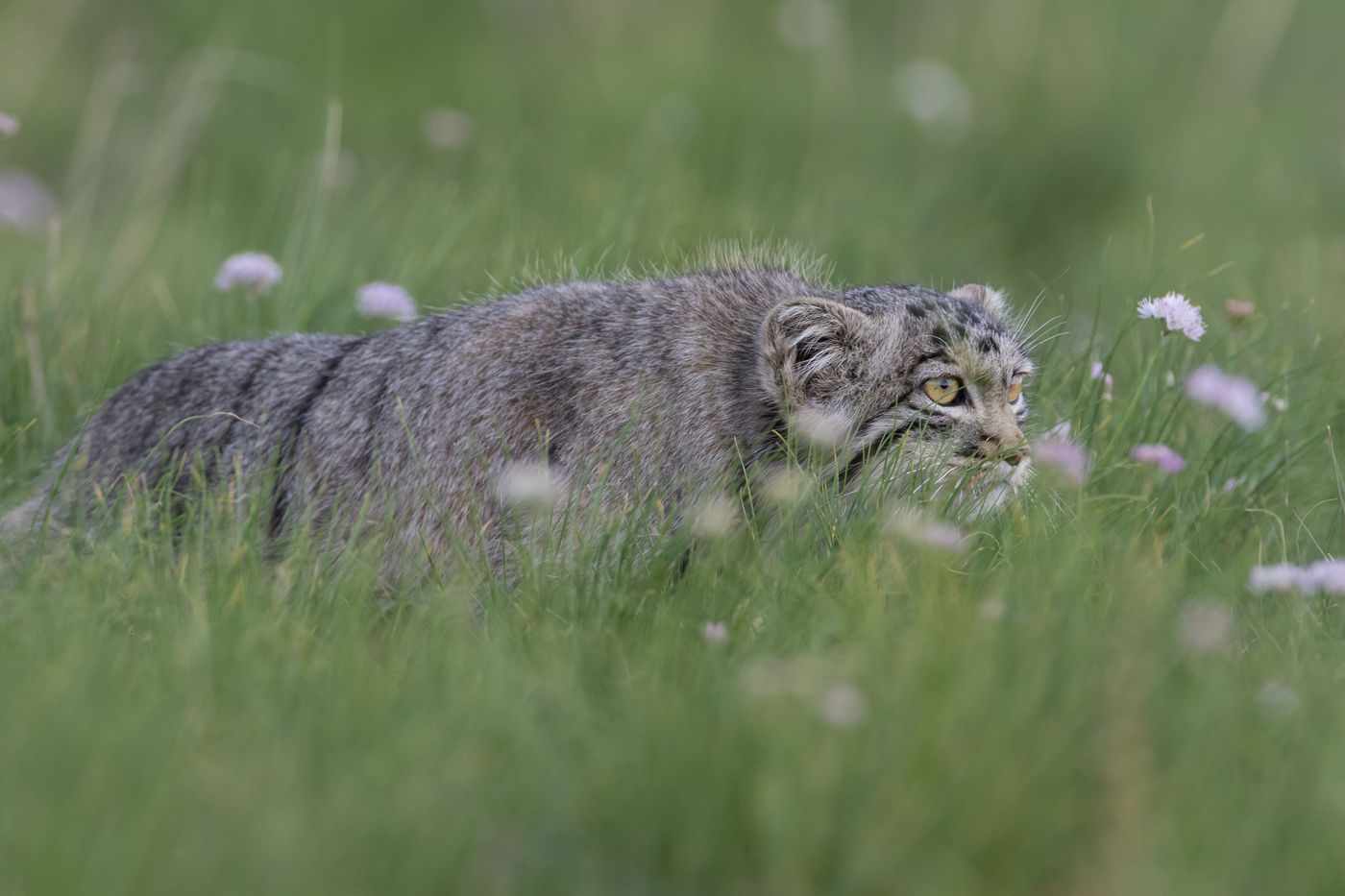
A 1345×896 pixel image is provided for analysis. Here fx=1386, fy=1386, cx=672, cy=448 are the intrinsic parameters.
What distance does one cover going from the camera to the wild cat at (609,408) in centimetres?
414

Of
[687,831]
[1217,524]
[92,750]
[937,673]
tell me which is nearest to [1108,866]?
[937,673]

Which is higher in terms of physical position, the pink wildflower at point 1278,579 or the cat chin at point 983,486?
the pink wildflower at point 1278,579

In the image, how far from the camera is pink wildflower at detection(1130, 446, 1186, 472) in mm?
3930

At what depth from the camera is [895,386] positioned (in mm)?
4270

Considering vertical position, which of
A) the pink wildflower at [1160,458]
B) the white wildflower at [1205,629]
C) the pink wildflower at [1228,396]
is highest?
the pink wildflower at [1228,396]

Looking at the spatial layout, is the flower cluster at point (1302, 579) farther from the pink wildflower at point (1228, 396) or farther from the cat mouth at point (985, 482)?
the cat mouth at point (985, 482)

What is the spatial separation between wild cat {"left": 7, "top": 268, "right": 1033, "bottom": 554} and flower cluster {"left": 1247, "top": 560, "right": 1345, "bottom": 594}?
87 centimetres

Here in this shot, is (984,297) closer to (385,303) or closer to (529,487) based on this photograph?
(529,487)

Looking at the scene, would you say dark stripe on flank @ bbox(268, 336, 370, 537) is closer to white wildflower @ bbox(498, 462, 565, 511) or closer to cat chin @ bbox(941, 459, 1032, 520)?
white wildflower @ bbox(498, 462, 565, 511)

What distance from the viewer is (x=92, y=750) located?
8.36ft

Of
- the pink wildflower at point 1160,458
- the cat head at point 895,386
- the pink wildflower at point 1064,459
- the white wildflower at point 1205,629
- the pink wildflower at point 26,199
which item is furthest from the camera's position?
the pink wildflower at point 26,199

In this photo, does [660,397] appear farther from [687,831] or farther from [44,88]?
[44,88]

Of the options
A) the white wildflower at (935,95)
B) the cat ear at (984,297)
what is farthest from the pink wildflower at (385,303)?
the white wildflower at (935,95)

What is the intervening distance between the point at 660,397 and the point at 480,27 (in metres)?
8.26
